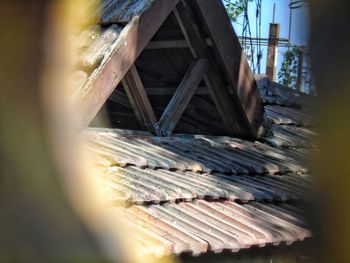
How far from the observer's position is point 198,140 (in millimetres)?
5105

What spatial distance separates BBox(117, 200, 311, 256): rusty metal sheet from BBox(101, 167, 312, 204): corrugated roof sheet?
57mm

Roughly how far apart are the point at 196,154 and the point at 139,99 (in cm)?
61

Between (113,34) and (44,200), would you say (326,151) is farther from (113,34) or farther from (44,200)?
(113,34)

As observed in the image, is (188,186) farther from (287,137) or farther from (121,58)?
(287,137)

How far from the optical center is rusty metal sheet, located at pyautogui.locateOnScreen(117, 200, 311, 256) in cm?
300

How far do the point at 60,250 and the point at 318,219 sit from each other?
4.71 feet

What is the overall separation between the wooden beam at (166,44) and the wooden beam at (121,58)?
0.42 m

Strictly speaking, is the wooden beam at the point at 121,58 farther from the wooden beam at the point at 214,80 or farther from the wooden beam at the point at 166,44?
the wooden beam at the point at 166,44

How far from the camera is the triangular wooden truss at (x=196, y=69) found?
13.8ft

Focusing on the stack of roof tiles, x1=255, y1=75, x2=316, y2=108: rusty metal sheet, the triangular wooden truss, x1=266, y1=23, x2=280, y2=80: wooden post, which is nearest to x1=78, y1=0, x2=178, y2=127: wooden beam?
the triangular wooden truss

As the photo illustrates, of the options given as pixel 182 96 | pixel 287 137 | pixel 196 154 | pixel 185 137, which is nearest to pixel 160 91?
pixel 182 96

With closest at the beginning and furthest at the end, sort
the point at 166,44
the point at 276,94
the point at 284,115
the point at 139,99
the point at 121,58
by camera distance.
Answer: the point at 121,58 → the point at 139,99 → the point at 166,44 → the point at 284,115 → the point at 276,94

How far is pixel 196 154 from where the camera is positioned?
15.3ft

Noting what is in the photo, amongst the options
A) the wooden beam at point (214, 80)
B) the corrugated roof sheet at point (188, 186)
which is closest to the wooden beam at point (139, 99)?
the wooden beam at point (214, 80)
